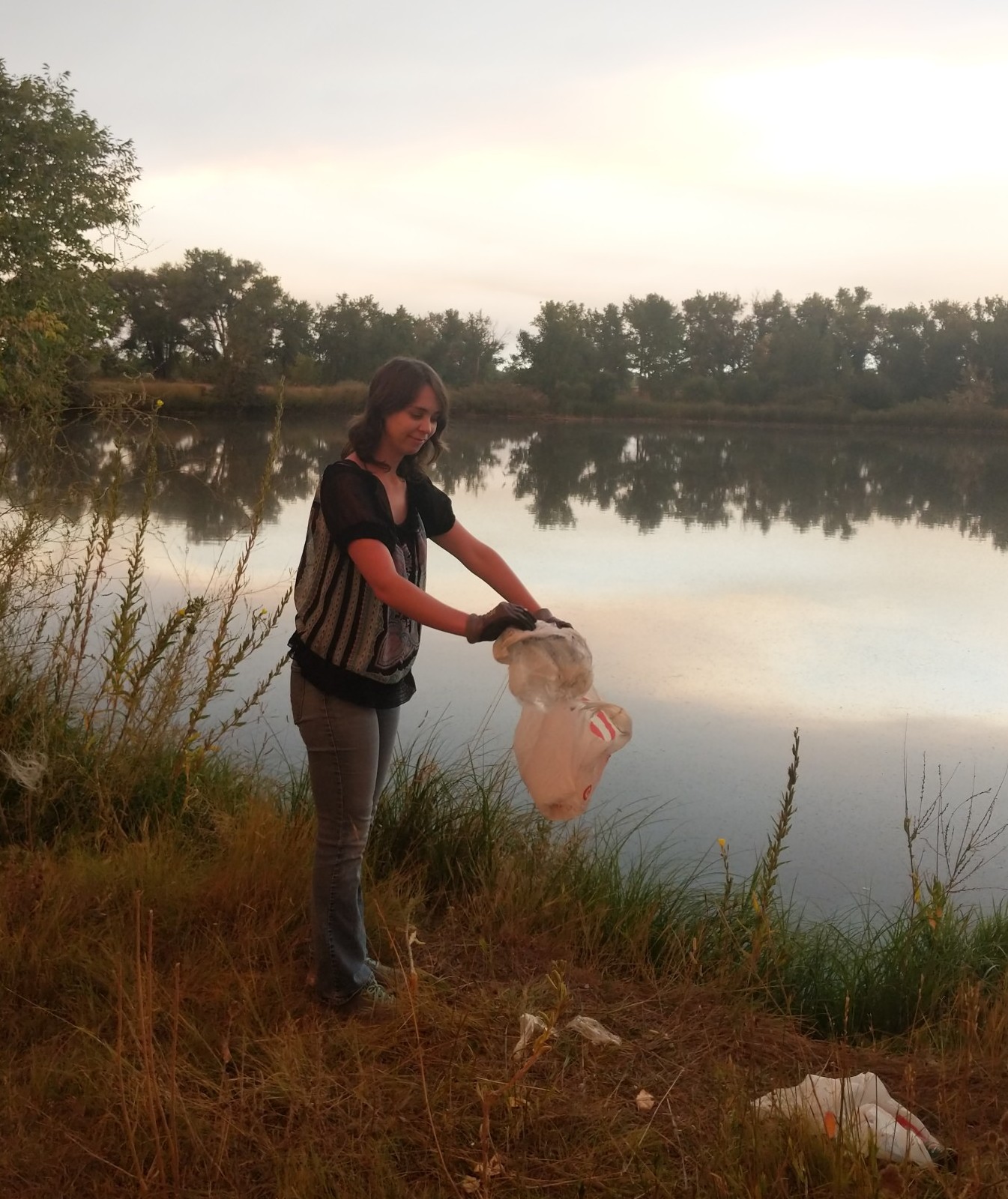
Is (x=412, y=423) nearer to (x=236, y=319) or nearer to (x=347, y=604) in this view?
(x=347, y=604)

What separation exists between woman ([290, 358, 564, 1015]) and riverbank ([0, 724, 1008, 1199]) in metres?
0.19

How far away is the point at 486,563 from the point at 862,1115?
56.8 inches

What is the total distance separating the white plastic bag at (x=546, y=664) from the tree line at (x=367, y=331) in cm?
299

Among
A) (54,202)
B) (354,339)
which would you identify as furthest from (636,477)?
(354,339)

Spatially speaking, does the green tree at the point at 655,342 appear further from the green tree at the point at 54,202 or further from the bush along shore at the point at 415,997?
the bush along shore at the point at 415,997

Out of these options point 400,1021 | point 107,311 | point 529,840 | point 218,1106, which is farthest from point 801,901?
point 107,311

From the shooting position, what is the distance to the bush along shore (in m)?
1.91

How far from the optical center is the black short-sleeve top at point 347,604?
2365 millimetres

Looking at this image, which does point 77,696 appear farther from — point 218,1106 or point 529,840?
point 218,1106

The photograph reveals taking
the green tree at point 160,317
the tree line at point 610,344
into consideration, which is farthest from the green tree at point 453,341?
the green tree at point 160,317

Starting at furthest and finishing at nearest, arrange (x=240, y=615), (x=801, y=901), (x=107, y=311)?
(x=107, y=311) < (x=240, y=615) < (x=801, y=901)

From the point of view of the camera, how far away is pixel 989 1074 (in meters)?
2.41

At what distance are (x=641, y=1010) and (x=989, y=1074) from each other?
0.79 meters

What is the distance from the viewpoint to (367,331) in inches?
1471
